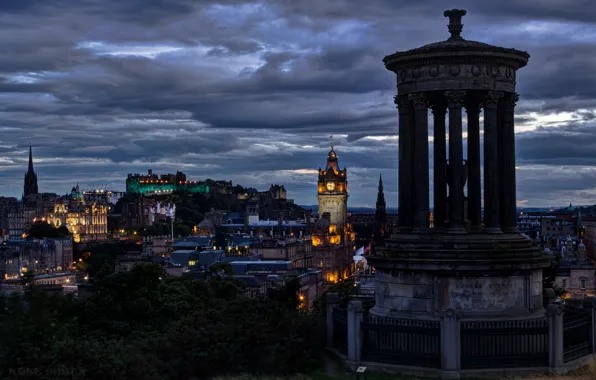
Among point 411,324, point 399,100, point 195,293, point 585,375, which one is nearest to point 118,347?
point 411,324

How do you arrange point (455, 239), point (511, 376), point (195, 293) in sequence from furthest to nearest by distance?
point (195, 293), point (455, 239), point (511, 376)

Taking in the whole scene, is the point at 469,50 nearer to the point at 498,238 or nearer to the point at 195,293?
the point at 498,238

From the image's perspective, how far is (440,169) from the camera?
34.9 meters

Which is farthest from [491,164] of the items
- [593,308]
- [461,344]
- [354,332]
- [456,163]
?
[354,332]

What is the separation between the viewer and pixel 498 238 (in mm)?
33312

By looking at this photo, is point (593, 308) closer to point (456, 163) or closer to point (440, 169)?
point (456, 163)

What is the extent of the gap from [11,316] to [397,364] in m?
12.3

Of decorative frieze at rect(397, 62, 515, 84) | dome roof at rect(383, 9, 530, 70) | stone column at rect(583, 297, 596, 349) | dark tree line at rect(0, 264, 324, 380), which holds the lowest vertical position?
dark tree line at rect(0, 264, 324, 380)

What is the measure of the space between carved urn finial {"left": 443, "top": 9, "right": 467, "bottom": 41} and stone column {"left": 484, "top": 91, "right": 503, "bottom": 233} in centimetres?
262

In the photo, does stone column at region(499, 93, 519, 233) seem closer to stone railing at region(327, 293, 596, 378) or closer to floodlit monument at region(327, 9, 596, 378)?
floodlit monument at region(327, 9, 596, 378)

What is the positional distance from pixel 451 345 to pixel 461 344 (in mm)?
417

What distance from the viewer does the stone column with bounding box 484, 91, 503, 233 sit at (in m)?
33.9

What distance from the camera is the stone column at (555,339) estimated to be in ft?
101

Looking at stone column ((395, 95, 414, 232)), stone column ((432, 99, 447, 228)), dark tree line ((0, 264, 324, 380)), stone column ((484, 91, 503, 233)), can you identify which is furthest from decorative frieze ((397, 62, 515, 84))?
dark tree line ((0, 264, 324, 380))
